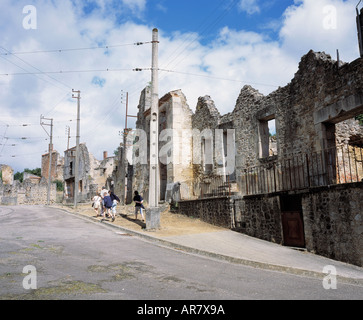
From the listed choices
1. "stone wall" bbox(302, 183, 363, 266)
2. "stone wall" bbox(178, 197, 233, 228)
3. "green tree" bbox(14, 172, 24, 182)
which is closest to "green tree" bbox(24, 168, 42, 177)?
"green tree" bbox(14, 172, 24, 182)

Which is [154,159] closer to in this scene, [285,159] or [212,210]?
[212,210]

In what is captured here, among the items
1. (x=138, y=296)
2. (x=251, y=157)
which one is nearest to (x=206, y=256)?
(x=138, y=296)

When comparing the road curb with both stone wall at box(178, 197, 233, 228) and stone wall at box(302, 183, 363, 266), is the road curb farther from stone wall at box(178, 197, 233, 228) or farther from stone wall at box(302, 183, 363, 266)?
stone wall at box(178, 197, 233, 228)

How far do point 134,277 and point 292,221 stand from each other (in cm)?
623

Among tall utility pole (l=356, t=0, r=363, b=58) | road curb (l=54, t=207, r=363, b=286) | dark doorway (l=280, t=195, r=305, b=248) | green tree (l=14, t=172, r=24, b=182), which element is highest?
green tree (l=14, t=172, r=24, b=182)

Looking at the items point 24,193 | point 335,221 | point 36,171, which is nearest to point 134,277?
point 335,221

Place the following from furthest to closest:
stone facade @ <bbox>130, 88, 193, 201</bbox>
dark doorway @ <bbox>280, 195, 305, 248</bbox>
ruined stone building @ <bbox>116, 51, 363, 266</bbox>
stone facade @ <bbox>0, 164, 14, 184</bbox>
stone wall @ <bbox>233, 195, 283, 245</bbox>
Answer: stone facade @ <bbox>0, 164, 14, 184</bbox>, stone facade @ <bbox>130, 88, 193, 201</bbox>, stone wall @ <bbox>233, 195, 283, 245</bbox>, dark doorway @ <bbox>280, 195, 305, 248</bbox>, ruined stone building @ <bbox>116, 51, 363, 266</bbox>

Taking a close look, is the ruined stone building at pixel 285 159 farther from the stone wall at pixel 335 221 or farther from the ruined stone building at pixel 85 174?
the ruined stone building at pixel 85 174

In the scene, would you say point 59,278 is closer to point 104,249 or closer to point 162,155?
point 104,249

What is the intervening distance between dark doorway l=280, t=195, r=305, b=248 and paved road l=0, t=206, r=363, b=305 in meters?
3.30

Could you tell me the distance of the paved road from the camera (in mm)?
4883

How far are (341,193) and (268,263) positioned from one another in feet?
9.25

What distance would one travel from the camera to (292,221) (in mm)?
10383

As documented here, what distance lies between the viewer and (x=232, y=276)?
648 centimetres
